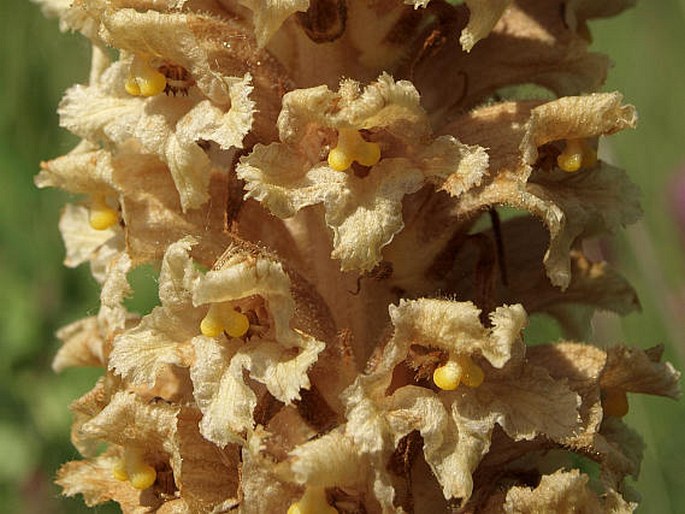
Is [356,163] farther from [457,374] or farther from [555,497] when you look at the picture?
[555,497]

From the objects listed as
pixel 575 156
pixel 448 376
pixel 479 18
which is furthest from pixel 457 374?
pixel 479 18

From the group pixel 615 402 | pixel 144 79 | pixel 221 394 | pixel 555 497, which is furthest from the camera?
pixel 615 402

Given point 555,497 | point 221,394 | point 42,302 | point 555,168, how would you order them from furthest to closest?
point 42,302
point 555,168
point 555,497
point 221,394

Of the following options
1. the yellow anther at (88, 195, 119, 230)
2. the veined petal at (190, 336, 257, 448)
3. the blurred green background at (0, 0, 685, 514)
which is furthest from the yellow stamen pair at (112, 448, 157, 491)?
the blurred green background at (0, 0, 685, 514)

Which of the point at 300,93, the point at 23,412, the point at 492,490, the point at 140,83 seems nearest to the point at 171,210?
the point at 140,83

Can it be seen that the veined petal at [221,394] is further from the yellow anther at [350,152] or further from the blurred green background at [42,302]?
the blurred green background at [42,302]

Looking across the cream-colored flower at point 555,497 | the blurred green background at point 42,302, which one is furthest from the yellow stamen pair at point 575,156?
the blurred green background at point 42,302
